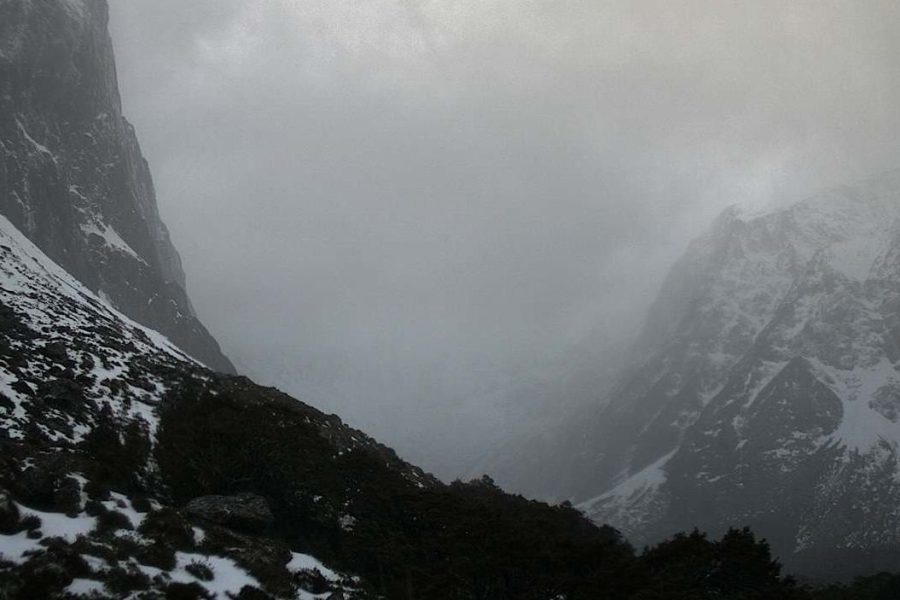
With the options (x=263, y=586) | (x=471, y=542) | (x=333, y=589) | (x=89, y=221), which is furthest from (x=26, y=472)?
A: (x=89, y=221)

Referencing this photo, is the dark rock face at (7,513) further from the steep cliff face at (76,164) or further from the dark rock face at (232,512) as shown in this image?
the steep cliff face at (76,164)

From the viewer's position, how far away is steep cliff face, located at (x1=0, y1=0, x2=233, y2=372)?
139 meters

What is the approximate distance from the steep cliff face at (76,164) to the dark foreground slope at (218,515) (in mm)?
106202

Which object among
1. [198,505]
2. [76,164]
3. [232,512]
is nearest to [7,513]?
[198,505]

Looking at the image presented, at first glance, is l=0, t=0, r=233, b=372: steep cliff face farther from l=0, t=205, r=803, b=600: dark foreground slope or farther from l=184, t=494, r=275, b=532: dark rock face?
l=184, t=494, r=275, b=532: dark rock face

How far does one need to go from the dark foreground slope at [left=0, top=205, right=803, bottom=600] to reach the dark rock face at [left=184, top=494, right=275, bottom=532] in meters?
0.08

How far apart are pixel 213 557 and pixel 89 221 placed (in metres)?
167

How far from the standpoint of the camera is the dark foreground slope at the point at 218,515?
1870 centimetres

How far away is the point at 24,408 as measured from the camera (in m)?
28.4

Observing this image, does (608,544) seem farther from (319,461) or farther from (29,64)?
(29,64)

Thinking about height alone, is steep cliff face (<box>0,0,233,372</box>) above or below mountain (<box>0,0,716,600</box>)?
above

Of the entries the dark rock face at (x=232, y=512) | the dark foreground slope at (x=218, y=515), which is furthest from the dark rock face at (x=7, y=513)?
the dark rock face at (x=232, y=512)

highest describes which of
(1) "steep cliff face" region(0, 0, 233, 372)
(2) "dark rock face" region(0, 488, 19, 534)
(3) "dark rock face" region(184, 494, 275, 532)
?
(1) "steep cliff face" region(0, 0, 233, 372)

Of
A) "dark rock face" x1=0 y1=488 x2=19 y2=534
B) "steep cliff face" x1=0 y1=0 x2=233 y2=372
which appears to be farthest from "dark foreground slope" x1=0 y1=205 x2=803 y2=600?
"steep cliff face" x1=0 y1=0 x2=233 y2=372
